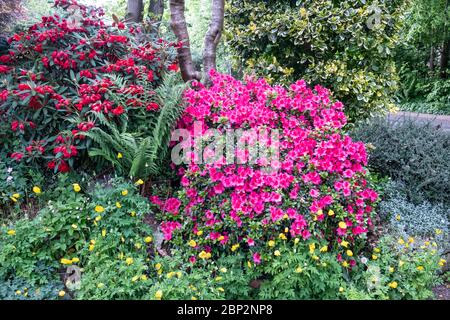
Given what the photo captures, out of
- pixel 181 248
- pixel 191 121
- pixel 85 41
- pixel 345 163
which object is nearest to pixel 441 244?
pixel 345 163

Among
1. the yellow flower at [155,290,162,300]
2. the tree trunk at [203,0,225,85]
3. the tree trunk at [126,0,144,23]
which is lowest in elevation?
the yellow flower at [155,290,162,300]

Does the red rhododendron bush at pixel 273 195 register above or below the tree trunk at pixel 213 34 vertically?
below

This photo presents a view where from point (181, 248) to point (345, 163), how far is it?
4.40 ft

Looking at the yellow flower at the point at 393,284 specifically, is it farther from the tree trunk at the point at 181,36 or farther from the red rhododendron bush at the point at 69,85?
the tree trunk at the point at 181,36

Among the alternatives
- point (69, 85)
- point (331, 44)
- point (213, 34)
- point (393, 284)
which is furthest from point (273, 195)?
point (331, 44)

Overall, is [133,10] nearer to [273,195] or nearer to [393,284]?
[273,195]

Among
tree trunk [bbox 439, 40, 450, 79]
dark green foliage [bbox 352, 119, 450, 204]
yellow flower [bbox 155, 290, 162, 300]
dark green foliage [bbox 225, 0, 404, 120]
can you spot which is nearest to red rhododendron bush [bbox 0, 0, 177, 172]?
yellow flower [bbox 155, 290, 162, 300]

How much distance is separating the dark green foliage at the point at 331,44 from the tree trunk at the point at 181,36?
977mm

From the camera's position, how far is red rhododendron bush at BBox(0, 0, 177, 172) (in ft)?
9.84

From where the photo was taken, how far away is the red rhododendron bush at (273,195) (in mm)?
2641

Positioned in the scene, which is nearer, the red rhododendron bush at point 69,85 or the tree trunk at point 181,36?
the red rhododendron bush at point 69,85

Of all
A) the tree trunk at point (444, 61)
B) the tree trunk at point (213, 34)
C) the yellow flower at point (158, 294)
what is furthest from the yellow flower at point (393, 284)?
the tree trunk at point (444, 61)

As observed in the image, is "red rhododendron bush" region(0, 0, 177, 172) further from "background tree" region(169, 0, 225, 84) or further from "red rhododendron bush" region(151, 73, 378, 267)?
"red rhododendron bush" region(151, 73, 378, 267)

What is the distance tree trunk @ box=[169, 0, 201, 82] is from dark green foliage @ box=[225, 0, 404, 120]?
0.98m
